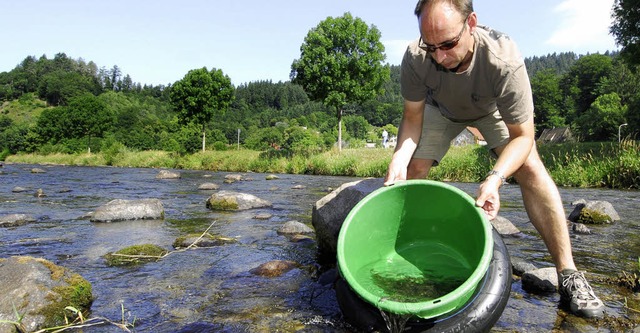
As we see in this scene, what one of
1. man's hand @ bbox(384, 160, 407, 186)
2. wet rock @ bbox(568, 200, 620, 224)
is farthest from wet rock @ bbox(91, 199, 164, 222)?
wet rock @ bbox(568, 200, 620, 224)

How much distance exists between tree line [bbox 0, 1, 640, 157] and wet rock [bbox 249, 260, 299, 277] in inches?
607

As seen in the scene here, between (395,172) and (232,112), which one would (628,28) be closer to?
(395,172)

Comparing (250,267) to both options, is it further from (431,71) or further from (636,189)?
(636,189)

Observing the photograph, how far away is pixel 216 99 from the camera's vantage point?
3331 cm

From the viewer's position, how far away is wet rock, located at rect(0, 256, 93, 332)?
2.54 m

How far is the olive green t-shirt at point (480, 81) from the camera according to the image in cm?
240

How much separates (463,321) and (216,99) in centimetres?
3298

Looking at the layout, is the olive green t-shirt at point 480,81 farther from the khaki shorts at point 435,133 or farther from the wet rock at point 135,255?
the wet rock at point 135,255

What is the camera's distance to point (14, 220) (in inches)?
247

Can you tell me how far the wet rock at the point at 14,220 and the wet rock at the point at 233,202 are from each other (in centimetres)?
275

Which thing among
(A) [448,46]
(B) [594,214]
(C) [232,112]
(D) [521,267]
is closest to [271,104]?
(C) [232,112]

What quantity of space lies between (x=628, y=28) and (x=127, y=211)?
68.2ft

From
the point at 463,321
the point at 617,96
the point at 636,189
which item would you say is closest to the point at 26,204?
the point at 463,321

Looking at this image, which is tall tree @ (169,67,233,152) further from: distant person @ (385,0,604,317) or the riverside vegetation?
distant person @ (385,0,604,317)
